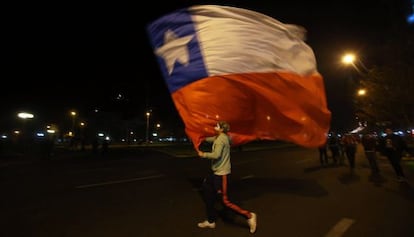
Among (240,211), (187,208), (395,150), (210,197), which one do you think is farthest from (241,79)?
(395,150)

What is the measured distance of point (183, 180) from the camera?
11914mm

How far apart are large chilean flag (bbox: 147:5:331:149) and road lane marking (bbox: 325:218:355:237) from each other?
1489 mm

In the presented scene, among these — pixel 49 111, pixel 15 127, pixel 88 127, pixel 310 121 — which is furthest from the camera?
pixel 88 127

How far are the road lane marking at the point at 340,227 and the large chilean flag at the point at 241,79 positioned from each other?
1489 mm

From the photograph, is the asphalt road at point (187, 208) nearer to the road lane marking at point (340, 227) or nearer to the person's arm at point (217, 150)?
the road lane marking at point (340, 227)

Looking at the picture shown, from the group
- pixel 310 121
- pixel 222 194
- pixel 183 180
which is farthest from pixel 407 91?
pixel 222 194

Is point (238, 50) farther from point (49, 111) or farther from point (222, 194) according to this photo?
point (49, 111)

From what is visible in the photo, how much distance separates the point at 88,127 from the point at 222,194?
233ft

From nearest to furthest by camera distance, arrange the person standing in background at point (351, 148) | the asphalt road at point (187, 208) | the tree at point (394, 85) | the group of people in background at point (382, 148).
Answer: the asphalt road at point (187, 208)
the group of people in background at point (382, 148)
the person standing in background at point (351, 148)
the tree at point (394, 85)

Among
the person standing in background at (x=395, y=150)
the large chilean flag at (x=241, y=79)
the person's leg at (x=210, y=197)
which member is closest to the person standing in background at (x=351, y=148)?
the person standing in background at (x=395, y=150)

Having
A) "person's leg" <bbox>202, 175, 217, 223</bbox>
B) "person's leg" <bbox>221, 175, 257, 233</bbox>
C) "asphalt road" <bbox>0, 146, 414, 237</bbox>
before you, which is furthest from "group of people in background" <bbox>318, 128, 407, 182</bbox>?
"person's leg" <bbox>202, 175, 217, 223</bbox>

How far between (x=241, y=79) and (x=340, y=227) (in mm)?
3209

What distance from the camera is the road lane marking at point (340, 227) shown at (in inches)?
224

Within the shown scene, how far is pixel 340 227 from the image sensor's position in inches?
239
